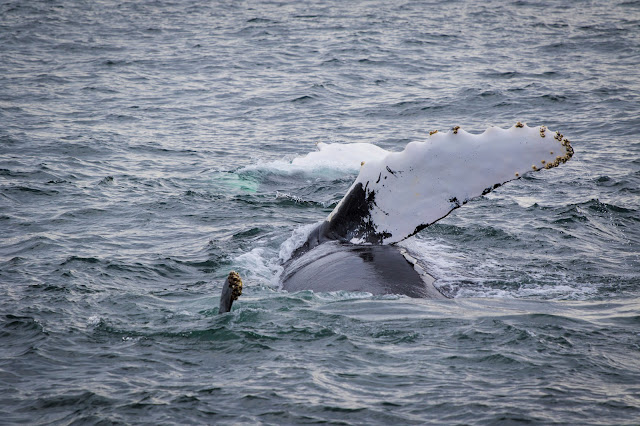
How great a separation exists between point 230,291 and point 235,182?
6.50m

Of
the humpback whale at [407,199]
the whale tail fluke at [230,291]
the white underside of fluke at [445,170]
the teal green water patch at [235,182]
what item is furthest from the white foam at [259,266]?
the teal green water patch at [235,182]

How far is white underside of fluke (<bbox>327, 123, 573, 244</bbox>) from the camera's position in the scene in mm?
7090

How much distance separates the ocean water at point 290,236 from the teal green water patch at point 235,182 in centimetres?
12

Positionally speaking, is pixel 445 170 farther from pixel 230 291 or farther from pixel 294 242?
pixel 294 242

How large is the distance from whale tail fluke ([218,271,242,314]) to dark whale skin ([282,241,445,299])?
105 cm

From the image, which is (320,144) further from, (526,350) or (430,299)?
(526,350)

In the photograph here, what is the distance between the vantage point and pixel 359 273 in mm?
7465

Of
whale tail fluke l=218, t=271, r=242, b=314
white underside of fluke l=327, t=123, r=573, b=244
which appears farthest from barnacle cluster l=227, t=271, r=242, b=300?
white underside of fluke l=327, t=123, r=573, b=244

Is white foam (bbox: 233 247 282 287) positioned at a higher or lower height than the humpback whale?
lower

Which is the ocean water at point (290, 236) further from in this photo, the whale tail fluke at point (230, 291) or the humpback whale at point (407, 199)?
the humpback whale at point (407, 199)

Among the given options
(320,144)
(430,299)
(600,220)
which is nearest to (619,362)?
(430,299)

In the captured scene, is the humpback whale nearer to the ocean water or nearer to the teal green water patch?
the ocean water

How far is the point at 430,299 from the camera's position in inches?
283

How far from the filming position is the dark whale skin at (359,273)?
7.30m
